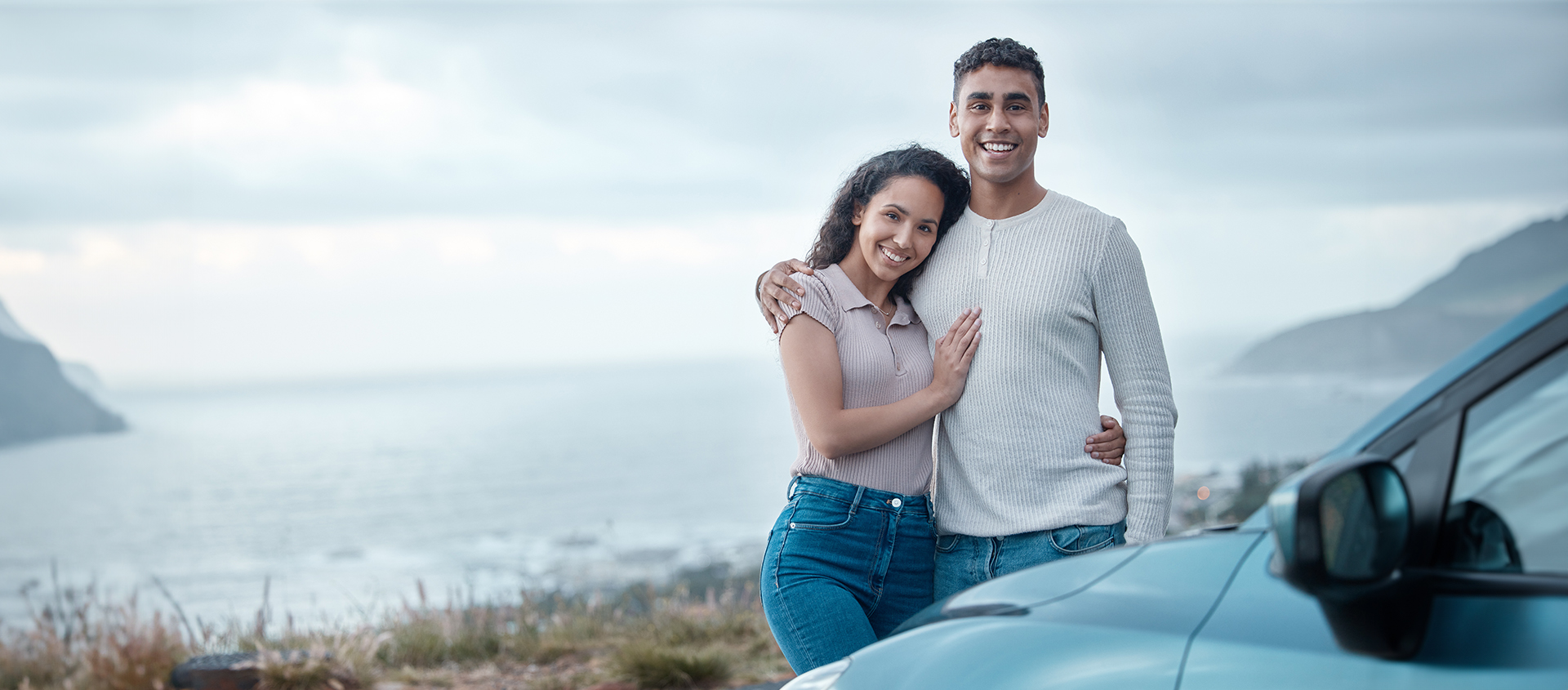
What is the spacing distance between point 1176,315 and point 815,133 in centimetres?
1172

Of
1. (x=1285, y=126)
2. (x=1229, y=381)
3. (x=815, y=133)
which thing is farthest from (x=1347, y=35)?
(x=815, y=133)

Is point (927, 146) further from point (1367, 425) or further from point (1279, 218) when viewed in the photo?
point (1279, 218)

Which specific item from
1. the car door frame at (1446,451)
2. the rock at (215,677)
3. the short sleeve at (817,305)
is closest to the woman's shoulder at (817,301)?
the short sleeve at (817,305)

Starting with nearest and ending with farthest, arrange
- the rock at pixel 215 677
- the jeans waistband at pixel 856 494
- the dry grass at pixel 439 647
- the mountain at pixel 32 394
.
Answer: the jeans waistband at pixel 856 494 < the rock at pixel 215 677 < the dry grass at pixel 439 647 < the mountain at pixel 32 394

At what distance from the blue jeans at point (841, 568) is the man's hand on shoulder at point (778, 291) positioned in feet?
1.22

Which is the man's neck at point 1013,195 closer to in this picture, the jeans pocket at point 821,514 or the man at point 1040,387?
the man at point 1040,387

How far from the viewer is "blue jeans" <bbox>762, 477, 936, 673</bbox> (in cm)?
196

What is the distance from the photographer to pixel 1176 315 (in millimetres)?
28188

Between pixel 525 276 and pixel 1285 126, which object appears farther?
pixel 525 276

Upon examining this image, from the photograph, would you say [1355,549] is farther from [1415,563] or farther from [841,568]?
[841,568]

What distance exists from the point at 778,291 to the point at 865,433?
Answer: 0.39m

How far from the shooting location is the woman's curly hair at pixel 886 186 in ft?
7.62

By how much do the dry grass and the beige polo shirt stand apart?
277 cm

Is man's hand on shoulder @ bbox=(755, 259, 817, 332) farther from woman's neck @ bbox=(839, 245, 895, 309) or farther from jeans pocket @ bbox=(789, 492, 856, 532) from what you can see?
jeans pocket @ bbox=(789, 492, 856, 532)
